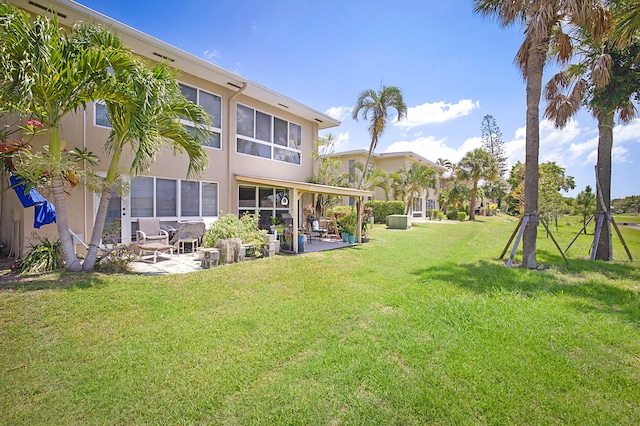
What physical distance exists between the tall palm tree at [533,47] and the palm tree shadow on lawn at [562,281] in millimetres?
1090

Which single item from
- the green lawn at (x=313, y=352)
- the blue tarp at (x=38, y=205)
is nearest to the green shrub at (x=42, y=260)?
the blue tarp at (x=38, y=205)

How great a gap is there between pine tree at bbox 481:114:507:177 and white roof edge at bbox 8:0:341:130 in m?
50.6

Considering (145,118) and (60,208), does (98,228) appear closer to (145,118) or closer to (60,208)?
(60,208)

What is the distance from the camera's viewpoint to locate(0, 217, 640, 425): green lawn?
99.0 inches

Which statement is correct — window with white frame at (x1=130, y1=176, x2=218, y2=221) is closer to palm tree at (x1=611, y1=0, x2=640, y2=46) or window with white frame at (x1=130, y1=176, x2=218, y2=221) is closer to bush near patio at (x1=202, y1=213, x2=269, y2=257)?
bush near patio at (x1=202, y1=213, x2=269, y2=257)

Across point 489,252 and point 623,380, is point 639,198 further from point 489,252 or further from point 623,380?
point 623,380

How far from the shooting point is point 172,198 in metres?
9.73

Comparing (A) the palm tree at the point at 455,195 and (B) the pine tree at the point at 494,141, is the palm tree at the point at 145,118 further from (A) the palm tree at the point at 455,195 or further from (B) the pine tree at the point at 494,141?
Answer: (B) the pine tree at the point at 494,141

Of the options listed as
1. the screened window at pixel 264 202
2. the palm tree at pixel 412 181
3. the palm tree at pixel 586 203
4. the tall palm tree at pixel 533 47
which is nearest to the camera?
the tall palm tree at pixel 533 47

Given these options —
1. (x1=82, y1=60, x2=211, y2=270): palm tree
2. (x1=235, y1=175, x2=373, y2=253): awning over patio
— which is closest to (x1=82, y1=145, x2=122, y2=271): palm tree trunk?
(x1=82, y1=60, x2=211, y2=270): palm tree

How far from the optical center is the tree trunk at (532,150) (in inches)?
321

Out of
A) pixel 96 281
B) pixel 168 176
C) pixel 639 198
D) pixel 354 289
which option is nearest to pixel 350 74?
pixel 168 176

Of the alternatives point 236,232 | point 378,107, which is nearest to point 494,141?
point 378,107

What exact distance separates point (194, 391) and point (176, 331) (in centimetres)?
141
